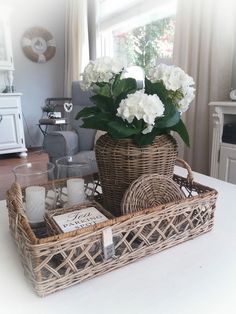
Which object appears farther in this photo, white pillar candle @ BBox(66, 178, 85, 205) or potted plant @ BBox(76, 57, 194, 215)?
white pillar candle @ BBox(66, 178, 85, 205)

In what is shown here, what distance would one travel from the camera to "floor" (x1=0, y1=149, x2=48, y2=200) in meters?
2.49

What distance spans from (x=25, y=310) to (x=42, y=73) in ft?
12.5

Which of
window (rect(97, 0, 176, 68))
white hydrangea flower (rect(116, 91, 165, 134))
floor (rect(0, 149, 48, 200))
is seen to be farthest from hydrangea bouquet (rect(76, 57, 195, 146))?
floor (rect(0, 149, 48, 200))

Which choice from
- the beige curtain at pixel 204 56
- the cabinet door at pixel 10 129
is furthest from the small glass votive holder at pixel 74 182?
the cabinet door at pixel 10 129

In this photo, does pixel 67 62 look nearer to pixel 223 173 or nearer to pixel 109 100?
pixel 223 173

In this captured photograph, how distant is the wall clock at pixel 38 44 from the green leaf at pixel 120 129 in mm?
3543

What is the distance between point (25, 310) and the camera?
1.32 feet

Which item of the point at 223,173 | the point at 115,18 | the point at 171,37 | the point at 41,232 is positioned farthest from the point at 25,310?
the point at 115,18

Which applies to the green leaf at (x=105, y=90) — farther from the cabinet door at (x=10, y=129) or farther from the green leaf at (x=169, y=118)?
the cabinet door at (x=10, y=129)

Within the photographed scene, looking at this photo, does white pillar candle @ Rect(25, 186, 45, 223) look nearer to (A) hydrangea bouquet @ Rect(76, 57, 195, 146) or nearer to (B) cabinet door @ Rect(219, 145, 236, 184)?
(A) hydrangea bouquet @ Rect(76, 57, 195, 146)

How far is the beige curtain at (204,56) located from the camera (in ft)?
5.39

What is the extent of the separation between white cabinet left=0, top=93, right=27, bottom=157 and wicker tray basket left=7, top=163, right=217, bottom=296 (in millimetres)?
2728

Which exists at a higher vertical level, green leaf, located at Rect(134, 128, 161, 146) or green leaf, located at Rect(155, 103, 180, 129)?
green leaf, located at Rect(155, 103, 180, 129)

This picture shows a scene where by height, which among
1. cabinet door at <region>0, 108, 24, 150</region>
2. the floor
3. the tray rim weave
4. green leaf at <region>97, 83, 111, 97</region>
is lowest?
the floor
